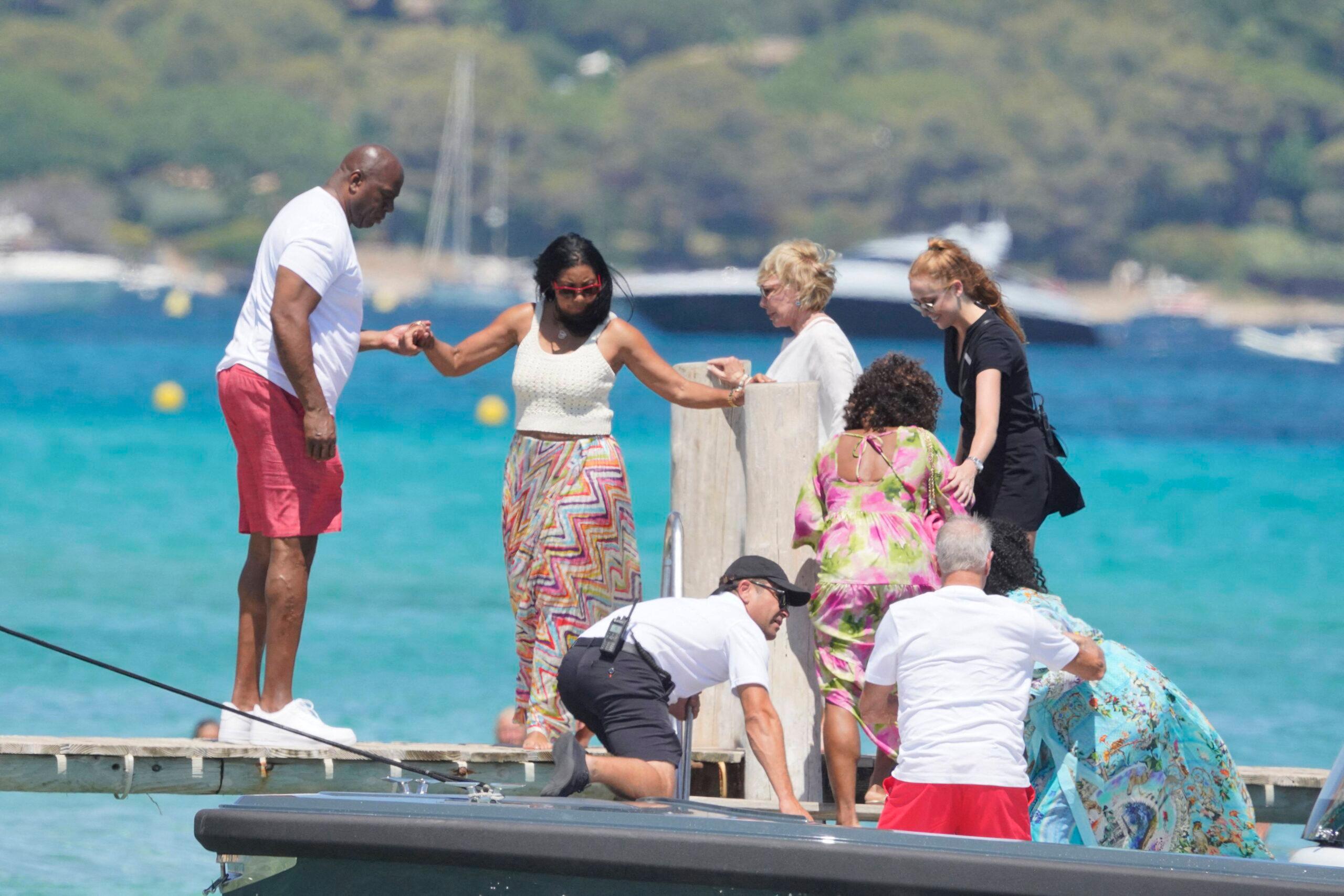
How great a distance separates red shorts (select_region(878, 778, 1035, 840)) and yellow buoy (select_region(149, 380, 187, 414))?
122 ft

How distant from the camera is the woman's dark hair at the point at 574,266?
18.3 ft

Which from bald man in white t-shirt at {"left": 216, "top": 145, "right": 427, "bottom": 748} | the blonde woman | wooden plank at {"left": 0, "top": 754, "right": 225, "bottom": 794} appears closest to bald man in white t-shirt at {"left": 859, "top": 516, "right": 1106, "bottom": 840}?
the blonde woman

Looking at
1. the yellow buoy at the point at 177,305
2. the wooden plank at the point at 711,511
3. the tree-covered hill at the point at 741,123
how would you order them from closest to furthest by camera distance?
the wooden plank at the point at 711,511 → the yellow buoy at the point at 177,305 → the tree-covered hill at the point at 741,123

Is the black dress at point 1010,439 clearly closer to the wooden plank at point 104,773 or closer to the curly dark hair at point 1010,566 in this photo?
the curly dark hair at point 1010,566

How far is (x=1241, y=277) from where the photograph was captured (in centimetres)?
9669

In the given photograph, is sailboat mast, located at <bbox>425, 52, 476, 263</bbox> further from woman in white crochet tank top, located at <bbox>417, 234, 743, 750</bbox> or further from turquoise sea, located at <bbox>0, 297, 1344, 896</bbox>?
woman in white crochet tank top, located at <bbox>417, 234, 743, 750</bbox>

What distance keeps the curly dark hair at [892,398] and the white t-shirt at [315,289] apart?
147 cm

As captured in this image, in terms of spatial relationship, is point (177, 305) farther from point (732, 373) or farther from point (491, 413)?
point (732, 373)

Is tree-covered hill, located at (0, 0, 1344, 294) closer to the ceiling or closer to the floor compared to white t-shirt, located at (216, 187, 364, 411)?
closer to the ceiling

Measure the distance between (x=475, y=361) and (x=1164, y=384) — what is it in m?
57.0

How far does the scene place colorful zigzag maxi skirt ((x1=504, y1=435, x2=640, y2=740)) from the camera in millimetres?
5680

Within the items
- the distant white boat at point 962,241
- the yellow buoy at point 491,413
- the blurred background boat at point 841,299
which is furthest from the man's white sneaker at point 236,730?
the distant white boat at point 962,241

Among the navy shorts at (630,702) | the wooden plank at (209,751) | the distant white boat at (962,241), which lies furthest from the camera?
the distant white boat at (962,241)

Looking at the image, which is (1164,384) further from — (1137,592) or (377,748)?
(377,748)
